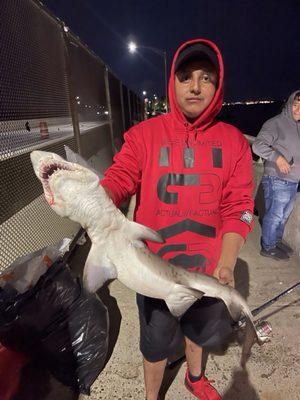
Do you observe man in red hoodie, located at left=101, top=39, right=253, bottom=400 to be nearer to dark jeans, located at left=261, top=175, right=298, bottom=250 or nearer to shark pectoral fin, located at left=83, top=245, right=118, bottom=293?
shark pectoral fin, located at left=83, top=245, right=118, bottom=293

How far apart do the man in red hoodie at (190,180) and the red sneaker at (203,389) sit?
1.92 feet

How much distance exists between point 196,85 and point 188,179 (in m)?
0.61

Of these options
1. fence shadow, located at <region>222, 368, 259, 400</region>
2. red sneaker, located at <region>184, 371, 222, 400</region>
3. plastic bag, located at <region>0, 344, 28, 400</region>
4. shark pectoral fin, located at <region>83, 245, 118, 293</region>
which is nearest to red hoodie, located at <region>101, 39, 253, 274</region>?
shark pectoral fin, located at <region>83, 245, 118, 293</region>

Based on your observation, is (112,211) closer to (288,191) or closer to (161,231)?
(161,231)

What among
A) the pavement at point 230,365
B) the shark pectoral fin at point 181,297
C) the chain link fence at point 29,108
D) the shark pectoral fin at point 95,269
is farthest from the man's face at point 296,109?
the shark pectoral fin at point 95,269

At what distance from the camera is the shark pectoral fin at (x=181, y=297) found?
6.14ft

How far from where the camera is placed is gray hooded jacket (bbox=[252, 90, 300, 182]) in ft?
14.7

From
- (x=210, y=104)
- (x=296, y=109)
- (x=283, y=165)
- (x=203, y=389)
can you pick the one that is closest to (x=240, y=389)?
(x=203, y=389)

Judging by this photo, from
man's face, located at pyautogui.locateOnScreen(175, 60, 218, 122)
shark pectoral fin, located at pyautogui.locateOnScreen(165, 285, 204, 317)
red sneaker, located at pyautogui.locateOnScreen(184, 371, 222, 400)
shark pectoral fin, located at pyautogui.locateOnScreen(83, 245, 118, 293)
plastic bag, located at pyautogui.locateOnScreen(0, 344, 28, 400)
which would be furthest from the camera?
red sneaker, located at pyautogui.locateOnScreen(184, 371, 222, 400)

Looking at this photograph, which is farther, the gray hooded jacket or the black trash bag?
the gray hooded jacket

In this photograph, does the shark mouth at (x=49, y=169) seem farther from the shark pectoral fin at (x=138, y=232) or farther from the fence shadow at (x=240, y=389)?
the fence shadow at (x=240, y=389)

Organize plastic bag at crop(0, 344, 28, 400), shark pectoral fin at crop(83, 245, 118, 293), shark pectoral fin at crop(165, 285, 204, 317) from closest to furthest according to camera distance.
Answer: shark pectoral fin at crop(83, 245, 118, 293), shark pectoral fin at crop(165, 285, 204, 317), plastic bag at crop(0, 344, 28, 400)

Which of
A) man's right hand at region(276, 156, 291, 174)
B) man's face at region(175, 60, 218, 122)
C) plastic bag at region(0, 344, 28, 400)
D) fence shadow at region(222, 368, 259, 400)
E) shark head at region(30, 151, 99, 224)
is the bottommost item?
fence shadow at region(222, 368, 259, 400)

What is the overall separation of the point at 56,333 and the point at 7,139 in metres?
1.73
